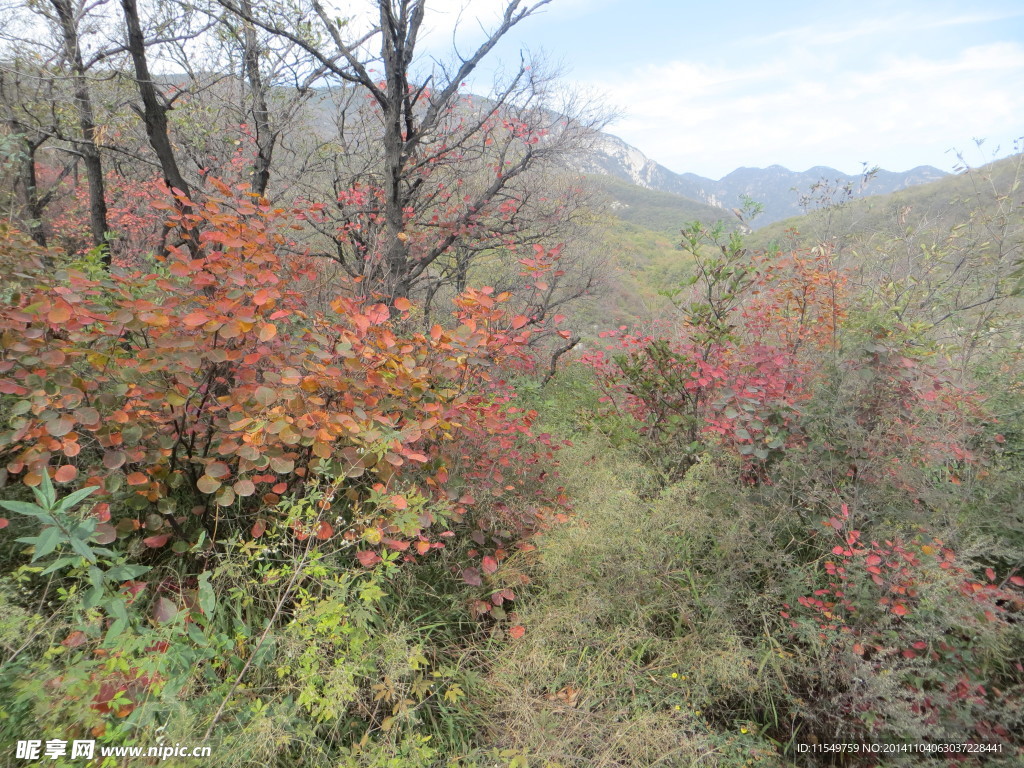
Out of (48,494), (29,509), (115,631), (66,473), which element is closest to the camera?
(29,509)

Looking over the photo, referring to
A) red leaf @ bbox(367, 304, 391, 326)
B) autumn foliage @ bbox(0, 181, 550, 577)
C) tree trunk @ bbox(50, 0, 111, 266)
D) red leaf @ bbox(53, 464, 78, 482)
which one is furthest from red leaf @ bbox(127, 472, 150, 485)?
tree trunk @ bbox(50, 0, 111, 266)

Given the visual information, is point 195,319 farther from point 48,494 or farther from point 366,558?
point 366,558

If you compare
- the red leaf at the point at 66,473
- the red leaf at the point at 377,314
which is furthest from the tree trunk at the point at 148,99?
the red leaf at the point at 66,473

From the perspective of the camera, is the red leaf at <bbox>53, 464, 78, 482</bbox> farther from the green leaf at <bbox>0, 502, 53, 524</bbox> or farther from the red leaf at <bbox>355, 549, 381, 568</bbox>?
the red leaf at <bbox>355, 549, 381, 568</bbox>

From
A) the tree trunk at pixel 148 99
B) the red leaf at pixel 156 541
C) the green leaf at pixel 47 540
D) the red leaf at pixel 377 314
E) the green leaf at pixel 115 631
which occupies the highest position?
the tree trunk at pixel 148 99

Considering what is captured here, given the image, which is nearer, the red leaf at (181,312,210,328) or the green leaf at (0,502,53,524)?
the green leaf at (0,502,53,524)

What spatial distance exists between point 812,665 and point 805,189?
26.3 ft

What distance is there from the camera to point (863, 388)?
2.46m

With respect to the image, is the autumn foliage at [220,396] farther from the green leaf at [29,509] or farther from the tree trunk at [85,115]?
the tree trunk at [85,115]

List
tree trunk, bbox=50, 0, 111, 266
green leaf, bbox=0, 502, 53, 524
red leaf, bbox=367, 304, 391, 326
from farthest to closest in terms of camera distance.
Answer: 1. tree trunk, bbox=50, 0, 111, 266
2. red leaf, bbox=367, 304, 391, 326
3. green leaf, bbox=0, 502, 53, 524

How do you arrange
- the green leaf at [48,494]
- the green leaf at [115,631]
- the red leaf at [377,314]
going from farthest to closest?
the red leaf at [377,314], the green leaf at [115,631], the green leaf at [48,494]

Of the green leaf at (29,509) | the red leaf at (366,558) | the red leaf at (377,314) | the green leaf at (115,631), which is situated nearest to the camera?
the green leaf at (29,509)

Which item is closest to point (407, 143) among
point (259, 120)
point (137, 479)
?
point (259, 120)

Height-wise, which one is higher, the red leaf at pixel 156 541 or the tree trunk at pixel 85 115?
the tree trunk at pixel 85 115
